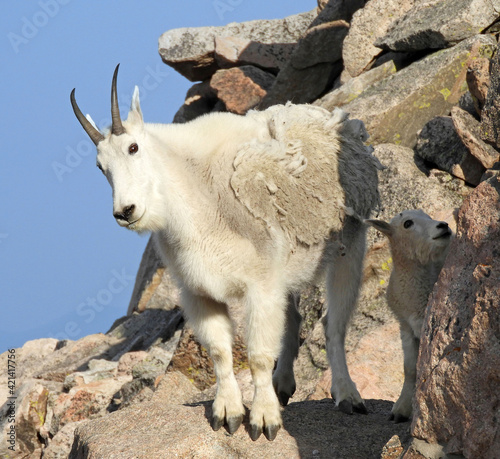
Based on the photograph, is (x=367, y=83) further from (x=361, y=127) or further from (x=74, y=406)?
(x=74, y=406)

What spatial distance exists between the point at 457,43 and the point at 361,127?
6.01 meters

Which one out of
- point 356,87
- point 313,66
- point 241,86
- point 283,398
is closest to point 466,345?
point 283,398

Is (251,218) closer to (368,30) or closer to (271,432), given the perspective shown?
(271,432)

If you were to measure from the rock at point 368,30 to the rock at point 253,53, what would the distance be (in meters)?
4.02

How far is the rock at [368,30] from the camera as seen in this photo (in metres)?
13.8

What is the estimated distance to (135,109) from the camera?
17.9ft

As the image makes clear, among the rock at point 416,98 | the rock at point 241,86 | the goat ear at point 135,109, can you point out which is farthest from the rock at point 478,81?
the rock at point 241,86

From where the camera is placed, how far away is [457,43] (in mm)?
11586

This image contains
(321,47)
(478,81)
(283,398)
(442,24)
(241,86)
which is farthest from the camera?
(241,86)

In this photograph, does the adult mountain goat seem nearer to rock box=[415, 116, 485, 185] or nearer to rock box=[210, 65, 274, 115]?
rock box=[415, 116, 485, 185]

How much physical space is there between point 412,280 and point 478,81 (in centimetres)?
459

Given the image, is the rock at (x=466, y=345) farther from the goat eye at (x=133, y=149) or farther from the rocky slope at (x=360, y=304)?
the goat eye at (x=133, y=149)

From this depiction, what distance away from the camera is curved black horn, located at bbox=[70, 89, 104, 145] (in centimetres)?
543

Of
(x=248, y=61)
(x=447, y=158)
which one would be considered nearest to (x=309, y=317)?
(x=447, y=158)
